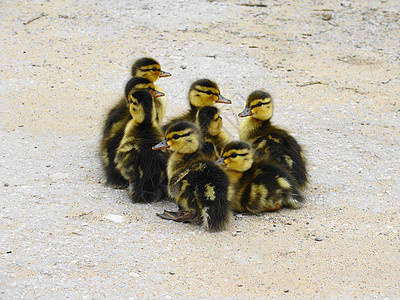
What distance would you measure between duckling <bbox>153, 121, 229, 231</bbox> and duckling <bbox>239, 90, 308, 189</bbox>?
0.67 m

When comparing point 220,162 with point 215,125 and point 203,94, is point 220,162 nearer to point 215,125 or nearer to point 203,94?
point 215,125

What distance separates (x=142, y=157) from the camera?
192 inches

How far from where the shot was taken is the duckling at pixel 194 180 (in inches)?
173

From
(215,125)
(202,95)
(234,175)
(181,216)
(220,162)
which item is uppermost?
(202,95)

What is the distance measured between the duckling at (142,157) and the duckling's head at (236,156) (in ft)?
1.82

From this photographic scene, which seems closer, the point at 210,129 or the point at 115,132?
the point at 210,129

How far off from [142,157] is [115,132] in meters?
0.60

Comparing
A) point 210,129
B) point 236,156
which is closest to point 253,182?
point 236,156

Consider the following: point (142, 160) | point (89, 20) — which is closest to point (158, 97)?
point (142, 160)

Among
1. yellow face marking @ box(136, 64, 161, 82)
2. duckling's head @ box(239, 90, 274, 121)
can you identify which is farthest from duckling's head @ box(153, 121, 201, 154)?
yellow face marking @ box(136, 64, 161, 82)

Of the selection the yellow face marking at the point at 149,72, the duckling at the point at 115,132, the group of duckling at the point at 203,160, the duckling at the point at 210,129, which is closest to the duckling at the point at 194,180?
the group of duckling at the point at 203,160

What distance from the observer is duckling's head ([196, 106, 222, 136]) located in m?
5.04

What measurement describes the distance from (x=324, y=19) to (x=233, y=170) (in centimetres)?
563

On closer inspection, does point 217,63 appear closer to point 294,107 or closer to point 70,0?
point 294,107
